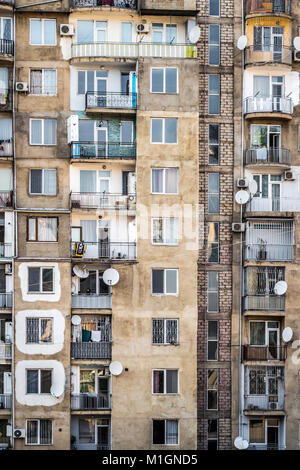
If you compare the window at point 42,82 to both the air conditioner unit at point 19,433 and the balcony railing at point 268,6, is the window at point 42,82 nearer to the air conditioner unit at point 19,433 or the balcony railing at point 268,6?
the balcony railing at point 268,6

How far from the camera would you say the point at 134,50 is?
54781 mm

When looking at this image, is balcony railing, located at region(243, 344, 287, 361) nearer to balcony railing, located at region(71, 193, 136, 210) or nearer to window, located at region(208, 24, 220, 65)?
balcony railing, located at region(71, 193, 136, 210)

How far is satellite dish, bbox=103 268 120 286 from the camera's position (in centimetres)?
5334

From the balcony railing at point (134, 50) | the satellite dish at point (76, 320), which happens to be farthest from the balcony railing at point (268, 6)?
the satellite dish at point (76, 320)

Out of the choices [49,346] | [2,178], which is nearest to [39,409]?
[49,346]

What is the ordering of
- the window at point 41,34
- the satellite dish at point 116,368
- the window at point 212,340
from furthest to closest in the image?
the window at point 41,34 < the window at point 212,340 < the satellite dish at point 116,368

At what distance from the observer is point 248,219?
55094 millimetres

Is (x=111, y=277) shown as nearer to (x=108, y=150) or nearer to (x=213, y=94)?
(x=108, y=150)

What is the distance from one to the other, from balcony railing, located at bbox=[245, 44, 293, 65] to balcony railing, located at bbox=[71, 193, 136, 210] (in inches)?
368

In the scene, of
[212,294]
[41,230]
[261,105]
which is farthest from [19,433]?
[261,105]

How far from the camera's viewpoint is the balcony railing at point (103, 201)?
54594mm

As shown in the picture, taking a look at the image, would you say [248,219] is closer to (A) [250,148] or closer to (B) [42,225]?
(A) [250,148]

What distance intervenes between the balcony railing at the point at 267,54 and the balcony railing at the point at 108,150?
7.49 meters

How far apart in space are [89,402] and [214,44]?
63.3 feet
